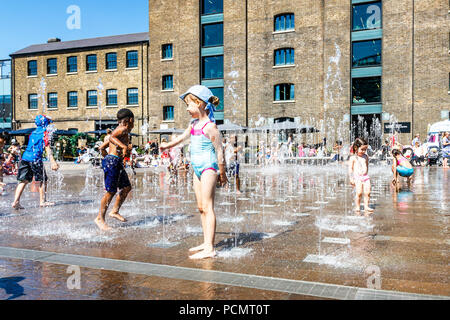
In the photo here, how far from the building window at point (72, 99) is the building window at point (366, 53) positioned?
27.0 m

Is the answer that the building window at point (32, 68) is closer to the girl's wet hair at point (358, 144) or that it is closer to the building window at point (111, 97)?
the building window at point (111, 97)

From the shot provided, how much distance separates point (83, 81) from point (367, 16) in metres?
27.1

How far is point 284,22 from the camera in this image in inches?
1331

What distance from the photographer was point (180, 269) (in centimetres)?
408

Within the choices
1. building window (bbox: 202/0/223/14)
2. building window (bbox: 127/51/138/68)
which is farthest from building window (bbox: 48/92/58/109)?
building window (bbox: 202/0/223/14)

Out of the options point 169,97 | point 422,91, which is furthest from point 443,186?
point 169,97

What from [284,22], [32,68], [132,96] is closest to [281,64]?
[284,22]

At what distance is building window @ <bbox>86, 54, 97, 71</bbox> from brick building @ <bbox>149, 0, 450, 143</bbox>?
6.66 meters

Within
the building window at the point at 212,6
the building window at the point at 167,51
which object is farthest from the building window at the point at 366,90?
the building window at the point at 167,51

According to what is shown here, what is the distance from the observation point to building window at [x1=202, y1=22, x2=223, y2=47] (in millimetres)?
36219

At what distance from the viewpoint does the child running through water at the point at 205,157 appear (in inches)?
183

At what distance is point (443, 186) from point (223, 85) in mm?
25425

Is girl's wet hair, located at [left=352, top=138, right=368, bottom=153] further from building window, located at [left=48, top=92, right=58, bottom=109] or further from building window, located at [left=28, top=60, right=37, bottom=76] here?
building window, located at [left=28, top=60, right=37, bottom=76]
